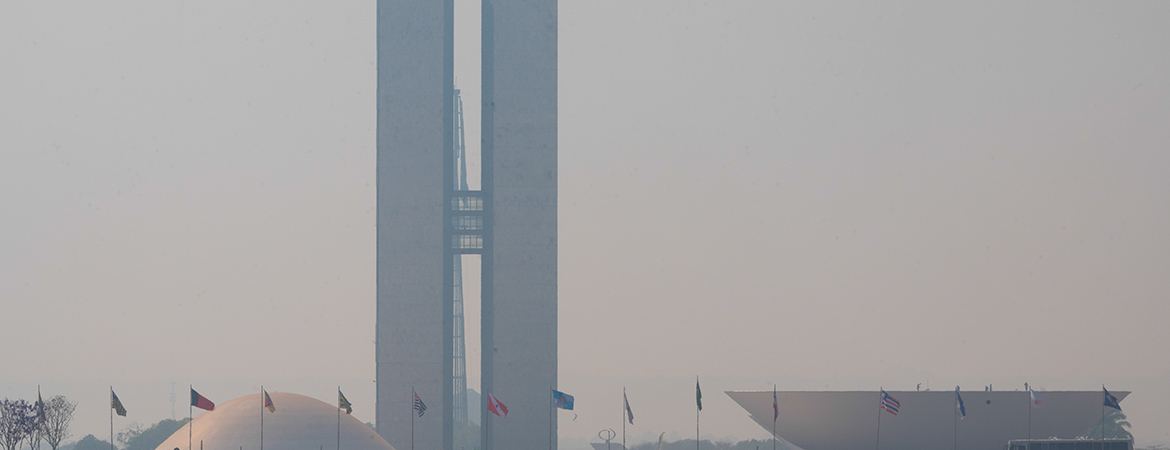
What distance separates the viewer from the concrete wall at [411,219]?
129 meters

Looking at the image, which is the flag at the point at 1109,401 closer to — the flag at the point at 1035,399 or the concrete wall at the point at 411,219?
the flag at the point at 1035,399

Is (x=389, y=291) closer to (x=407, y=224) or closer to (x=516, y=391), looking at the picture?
(x=407, y=224)

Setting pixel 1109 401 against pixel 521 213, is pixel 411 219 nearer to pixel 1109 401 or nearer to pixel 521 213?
pixel 521 213

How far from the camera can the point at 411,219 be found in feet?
426

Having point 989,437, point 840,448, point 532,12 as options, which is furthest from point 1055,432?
point 532,12

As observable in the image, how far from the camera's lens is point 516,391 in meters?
128

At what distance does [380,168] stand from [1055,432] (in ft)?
208
